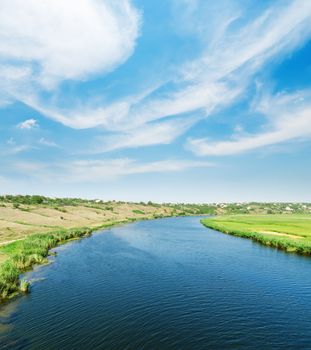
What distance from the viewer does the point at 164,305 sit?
27.5 metres

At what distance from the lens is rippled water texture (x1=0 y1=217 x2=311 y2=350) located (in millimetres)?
20953

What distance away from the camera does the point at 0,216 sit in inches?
3666

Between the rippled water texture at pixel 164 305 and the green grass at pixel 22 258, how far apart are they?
210cm

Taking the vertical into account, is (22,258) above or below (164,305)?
above

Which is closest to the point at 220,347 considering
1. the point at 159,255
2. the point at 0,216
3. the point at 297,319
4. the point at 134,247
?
the point at 297,319

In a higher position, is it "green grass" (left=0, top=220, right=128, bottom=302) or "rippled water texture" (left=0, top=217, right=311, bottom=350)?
"green grass" (left=0, top=220, right=128, bottom=302)

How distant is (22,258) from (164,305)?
2492 centimetres

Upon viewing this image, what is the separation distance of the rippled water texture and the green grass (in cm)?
210

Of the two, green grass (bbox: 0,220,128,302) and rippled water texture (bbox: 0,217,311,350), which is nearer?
rippled water texture (bbox: 0,217,311,350)

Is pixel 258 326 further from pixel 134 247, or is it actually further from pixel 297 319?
pixel 134 247

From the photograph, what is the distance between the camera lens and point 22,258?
4109 cm

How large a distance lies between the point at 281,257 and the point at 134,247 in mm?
30185

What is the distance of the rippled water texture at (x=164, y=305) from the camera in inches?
825

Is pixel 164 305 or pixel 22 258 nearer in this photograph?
pixel 164 305
